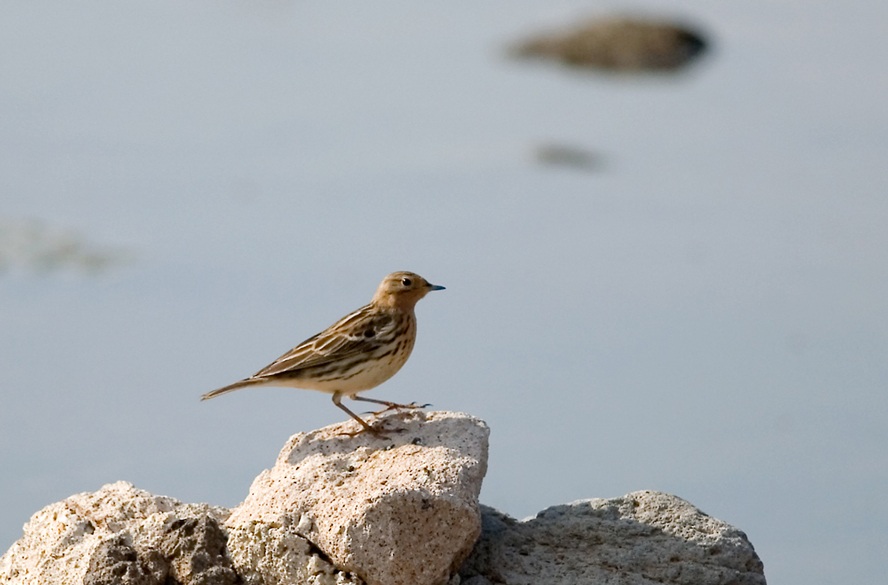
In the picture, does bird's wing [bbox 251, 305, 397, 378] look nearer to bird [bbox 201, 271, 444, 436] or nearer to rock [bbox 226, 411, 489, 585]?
bird [bbox 201, 271, 444, 436]

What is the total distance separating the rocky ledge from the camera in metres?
8.50

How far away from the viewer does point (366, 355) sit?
10.2 meters

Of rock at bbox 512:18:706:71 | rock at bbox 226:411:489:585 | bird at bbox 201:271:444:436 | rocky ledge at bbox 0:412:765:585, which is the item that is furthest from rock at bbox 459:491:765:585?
rock at bbox 512:18:706:71

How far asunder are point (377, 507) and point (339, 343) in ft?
6.51

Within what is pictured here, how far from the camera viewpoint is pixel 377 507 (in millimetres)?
8430

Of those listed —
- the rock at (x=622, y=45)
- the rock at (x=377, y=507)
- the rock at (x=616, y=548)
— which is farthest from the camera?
the rock at (x=622, y=45)

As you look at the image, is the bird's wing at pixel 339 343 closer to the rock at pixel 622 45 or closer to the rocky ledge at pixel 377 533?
the rocky ledge at pixel 377 533

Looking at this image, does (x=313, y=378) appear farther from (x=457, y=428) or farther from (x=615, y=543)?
→ (x=615, y=543)

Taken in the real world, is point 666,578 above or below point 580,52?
below

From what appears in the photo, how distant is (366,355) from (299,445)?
2.87ft

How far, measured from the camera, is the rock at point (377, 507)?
8445 millimetres

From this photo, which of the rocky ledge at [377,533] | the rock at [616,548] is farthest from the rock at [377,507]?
the rock at [616,548]

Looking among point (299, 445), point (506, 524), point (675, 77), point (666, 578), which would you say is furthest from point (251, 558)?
point (675, 77)

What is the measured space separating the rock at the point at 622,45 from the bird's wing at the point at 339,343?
18312mm
